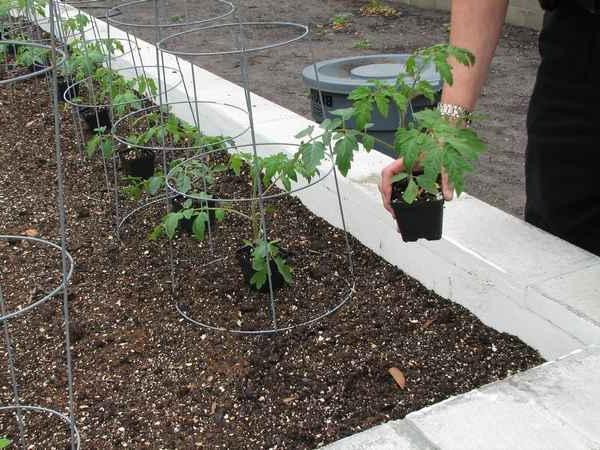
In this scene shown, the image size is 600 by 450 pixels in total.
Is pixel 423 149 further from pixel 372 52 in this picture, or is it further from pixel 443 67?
pixel 372 52

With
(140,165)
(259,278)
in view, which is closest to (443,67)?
(259,278)

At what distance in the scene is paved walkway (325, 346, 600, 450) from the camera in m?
1.29

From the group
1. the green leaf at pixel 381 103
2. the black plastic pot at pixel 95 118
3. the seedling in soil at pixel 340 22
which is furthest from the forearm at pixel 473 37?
the seedling in soil at pixel 340 22

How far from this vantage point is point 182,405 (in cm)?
183

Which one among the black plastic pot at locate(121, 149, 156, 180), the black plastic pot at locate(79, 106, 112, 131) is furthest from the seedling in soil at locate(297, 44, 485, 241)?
the black plastic pot at locate(79, 106, 112, 131)

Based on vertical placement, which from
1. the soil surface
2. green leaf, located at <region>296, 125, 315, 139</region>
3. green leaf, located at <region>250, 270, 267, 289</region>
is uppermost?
green leaf, located at <region>296, 125, 315, 139</region>

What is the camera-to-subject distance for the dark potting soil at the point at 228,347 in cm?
177

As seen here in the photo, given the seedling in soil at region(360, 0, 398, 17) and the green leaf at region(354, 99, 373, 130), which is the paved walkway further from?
the seedling in soil at region(360, 0, 398, 17)

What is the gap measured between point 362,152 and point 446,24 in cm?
474

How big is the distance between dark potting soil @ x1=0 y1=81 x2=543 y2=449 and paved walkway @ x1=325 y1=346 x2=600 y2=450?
36cm

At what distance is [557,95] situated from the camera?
174 centimetres

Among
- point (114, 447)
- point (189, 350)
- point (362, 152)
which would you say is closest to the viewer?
point (114, 447)

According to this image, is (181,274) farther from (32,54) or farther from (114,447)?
(32,54)

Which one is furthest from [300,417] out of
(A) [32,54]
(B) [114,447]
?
(A) [32,54]
